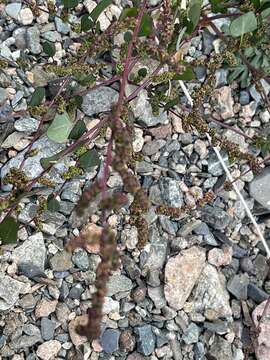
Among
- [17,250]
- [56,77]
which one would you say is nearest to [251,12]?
[56,77]

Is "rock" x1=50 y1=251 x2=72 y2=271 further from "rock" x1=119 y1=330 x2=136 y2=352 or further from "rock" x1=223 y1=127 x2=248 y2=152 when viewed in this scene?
"rock" x1=223 y1=127 x2=248 y2=152

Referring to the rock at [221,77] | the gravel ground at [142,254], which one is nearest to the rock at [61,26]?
the gravel ground at [142,254]

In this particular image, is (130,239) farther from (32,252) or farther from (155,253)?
(32,252)

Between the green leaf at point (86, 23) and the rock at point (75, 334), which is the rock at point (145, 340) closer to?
the rock at point (75, 334)

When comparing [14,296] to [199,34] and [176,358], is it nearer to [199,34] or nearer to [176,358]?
[176,358]

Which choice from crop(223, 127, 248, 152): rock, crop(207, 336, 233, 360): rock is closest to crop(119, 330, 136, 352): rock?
crop(207, 336, 233, 360): rock

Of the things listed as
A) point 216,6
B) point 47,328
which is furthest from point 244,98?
point 47,328
